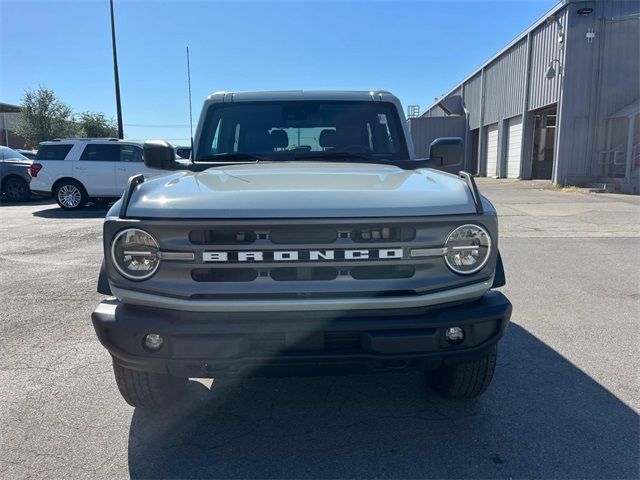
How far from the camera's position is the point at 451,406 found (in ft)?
9.86

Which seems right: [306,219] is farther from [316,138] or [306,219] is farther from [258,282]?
[316,138]

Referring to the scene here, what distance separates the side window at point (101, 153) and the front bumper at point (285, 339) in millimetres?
12207

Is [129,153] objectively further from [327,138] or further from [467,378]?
[467,378]

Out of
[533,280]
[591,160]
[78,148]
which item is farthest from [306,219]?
[591,160]

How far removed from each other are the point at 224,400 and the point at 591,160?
18.7 m

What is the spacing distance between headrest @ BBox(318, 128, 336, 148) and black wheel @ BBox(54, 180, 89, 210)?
11386 mm

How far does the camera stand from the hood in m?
2.30

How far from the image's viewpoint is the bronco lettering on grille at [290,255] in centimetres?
229

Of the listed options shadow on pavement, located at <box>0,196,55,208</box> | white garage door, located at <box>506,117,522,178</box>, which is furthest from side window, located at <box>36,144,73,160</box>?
white garage door, located at <box>506,117,522,178</box>

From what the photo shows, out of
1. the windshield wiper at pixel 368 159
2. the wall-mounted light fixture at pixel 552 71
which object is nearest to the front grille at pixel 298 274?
the windshield wiper at pixel 368 159

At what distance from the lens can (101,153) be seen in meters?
13.5

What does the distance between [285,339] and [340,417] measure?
904mm

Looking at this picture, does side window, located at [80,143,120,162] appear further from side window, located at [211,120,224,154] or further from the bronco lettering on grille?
the bronco lettering on grille

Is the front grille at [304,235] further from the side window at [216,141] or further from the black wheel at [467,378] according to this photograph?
the side window at [216,141]
